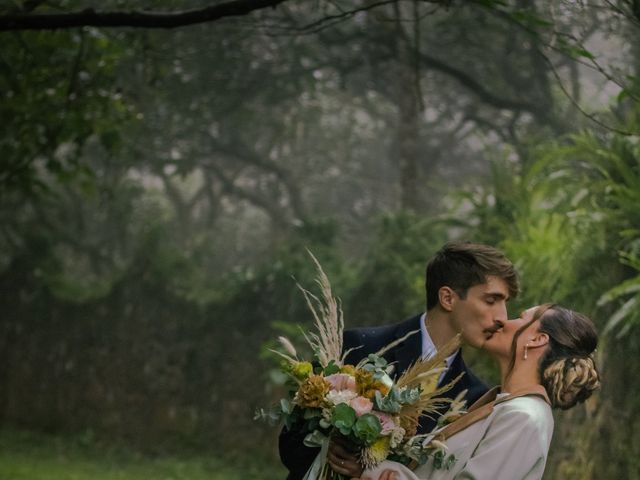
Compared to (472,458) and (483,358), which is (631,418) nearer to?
(483,358)

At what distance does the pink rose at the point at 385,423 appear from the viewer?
341 cm

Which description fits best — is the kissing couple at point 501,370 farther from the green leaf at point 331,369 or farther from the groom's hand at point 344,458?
the green leaf at point 331,369

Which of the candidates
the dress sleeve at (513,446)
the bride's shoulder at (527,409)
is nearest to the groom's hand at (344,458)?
the dress sleeve at (513,446)

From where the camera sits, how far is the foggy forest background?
6.71 metres

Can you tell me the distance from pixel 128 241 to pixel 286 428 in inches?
848

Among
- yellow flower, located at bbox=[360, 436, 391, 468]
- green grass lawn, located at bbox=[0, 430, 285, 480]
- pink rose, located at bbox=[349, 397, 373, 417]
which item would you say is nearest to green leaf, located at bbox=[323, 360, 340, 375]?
pink rose, located at bbox=[349, 397, 373, 417]

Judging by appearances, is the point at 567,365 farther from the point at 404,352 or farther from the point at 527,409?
the point at 404,352

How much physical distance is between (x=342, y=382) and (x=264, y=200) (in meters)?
23.1

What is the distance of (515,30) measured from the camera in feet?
60.1

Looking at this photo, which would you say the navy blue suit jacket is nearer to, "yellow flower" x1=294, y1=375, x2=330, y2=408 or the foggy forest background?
"yellow flower" x1=294, y1=375, x2=330, y2=408

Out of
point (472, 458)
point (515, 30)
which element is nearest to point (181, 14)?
point (472, 458)

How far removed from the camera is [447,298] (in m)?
4.08

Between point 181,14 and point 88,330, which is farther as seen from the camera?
point 88,330

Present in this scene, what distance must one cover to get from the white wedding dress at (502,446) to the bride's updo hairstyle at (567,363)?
10 cm
